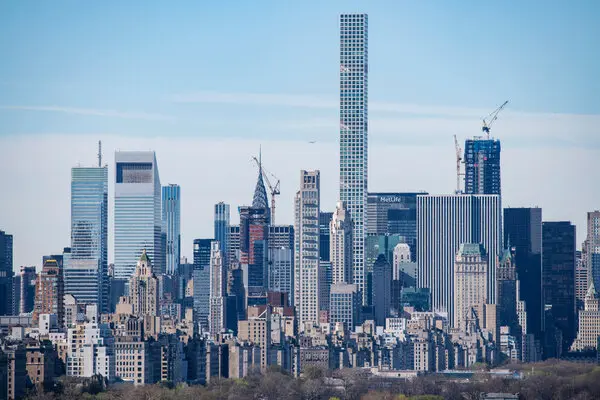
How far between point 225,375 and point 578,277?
76.1 m

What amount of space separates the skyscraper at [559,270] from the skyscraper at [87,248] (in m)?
38.3

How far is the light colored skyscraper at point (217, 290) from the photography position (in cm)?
17225

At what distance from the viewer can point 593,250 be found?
195 m

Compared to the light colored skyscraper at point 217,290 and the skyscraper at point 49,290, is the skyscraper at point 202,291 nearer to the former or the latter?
the light colored skyscraper at point 217,290

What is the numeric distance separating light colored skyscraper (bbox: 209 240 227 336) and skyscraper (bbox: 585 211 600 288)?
3124 cm

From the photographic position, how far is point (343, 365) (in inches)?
5773

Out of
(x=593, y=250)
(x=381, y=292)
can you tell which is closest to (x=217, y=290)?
(x=381, y=292)

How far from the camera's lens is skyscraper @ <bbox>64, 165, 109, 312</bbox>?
184000 millimetres

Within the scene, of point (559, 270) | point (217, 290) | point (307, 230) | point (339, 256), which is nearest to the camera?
point (217, 290)

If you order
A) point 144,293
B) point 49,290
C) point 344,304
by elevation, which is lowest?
point 344,304

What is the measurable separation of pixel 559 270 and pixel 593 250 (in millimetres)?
3547

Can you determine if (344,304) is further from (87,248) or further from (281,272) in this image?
(87,248)

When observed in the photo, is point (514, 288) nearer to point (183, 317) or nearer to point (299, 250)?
point (299, 250)

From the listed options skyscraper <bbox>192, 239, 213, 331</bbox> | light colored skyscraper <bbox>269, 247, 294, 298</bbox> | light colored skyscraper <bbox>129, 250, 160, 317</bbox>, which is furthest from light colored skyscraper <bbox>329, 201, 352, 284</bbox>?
light colored skyscraper <bbox>129, 250, 160, 317</bbox>
